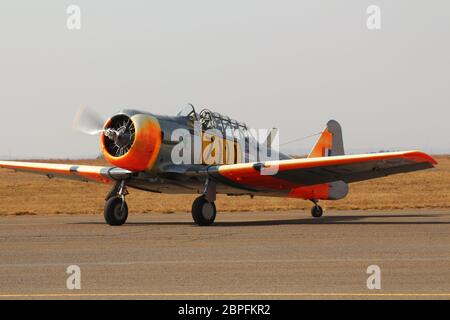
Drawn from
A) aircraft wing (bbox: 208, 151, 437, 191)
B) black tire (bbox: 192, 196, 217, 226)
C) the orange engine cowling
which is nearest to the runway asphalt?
black tire (bbox: 192, 196, 217, 226)

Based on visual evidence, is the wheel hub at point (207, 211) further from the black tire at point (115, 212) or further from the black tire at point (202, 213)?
the black tire at point (115, 212)

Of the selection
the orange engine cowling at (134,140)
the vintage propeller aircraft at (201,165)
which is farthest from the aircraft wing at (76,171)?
the orange engine cowling at (134,140)

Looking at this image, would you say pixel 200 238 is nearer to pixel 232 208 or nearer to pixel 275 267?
pixel 275 267

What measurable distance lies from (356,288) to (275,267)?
197cm

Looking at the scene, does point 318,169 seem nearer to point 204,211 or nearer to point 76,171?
point 204,211

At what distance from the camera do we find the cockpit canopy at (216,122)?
19688 mm

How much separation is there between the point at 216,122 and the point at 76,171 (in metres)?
4.71

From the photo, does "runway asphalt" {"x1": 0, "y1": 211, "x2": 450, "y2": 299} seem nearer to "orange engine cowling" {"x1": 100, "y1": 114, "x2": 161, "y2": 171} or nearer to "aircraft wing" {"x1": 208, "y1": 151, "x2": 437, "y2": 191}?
"aircraft wing" {"x1": 208, "y1": 151, "x2": 437, "y2": 191}

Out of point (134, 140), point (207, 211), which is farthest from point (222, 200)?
point (134, 140)

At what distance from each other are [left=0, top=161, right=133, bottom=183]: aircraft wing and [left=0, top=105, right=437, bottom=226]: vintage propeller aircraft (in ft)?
0.19

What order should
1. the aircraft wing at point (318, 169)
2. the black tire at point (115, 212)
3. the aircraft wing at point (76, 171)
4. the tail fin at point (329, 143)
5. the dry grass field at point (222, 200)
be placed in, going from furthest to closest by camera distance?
1. the dry grass field at point (222, 200)
2. the tail fin at point (329, 143)
3. the aircraft wing at point (76, 171)
4. the black tire at point (115, 212)
5. the aircraft wing at point (318, 169)

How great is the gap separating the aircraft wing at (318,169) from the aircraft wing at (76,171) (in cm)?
280
